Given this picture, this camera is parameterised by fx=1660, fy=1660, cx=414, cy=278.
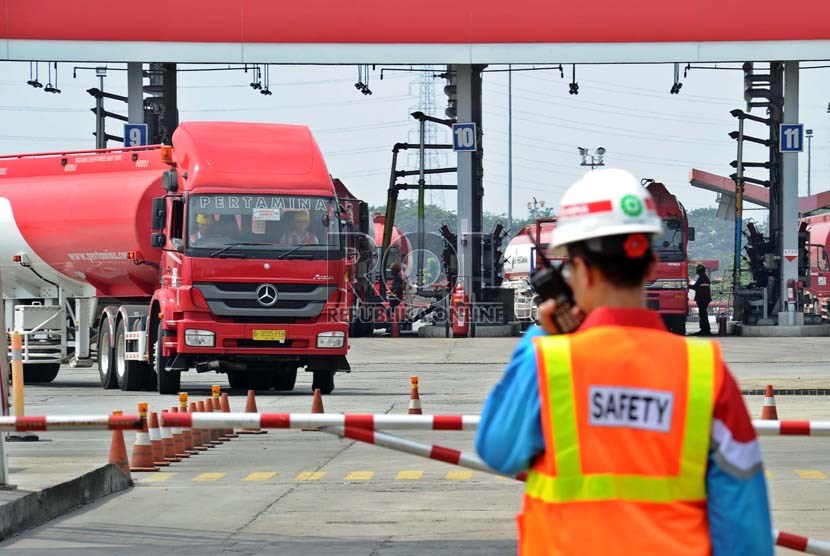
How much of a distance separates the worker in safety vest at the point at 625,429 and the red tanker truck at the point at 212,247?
1894 centimetres

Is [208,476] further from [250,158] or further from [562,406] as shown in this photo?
[562,406]

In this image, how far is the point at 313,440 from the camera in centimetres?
1783

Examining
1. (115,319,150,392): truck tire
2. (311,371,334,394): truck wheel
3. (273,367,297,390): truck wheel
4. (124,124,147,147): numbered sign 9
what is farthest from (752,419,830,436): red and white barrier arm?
(124,124,147,147): numbered sign 9

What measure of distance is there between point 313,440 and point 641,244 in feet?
46.6

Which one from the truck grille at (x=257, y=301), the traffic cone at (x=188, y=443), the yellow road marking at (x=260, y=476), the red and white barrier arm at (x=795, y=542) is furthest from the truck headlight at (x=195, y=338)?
the red and white barrier arm at (x=795, y=542)

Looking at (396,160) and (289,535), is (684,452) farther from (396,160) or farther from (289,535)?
(396,160)

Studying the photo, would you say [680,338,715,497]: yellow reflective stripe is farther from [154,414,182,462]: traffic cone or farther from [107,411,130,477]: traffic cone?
[154,414,182,462]: traffic cone

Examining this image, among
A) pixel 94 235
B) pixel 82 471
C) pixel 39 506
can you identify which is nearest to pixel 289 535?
pixel 39 506

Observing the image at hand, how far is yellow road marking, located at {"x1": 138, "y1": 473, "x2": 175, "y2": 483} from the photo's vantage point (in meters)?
13.8

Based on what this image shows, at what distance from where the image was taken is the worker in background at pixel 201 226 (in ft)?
74.1

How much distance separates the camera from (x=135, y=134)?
42125mm

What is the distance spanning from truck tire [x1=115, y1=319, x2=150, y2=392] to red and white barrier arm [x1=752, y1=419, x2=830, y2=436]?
57.0 ft

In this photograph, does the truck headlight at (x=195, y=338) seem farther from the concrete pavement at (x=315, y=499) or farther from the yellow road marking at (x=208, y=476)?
the yellow road marking at (x=208, y=476)

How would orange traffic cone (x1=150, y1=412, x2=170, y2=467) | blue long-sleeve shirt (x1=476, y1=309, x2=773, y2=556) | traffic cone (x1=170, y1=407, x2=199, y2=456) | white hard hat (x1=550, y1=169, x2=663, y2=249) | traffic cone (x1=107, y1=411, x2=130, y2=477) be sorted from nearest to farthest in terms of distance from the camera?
blue long-sleeve shirt (x1=476, y1=309, x2=773, y2=556) < white hard hat (x1=550, y1=169, x2=663, y2=249) < traffic cone (x1=107, y1=411, x2=130, y2=477) < orange traffic cone (x1=150, y1=412, x2=170, y2=467) < traffic cone (x1=170, y1=407, x2=199, y2=456)
